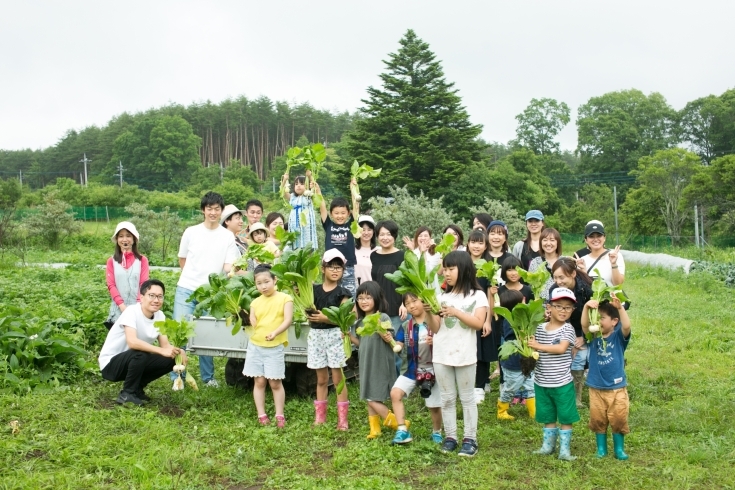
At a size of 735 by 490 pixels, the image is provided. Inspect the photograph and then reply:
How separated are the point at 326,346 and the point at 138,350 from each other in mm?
1907

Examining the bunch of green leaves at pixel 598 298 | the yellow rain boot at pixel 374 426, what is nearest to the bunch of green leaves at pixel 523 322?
the bunch of green leaves at pixel 598 298

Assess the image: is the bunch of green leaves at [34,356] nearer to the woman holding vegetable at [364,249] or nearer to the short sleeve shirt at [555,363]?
the woman holding vegetable at [364,249]

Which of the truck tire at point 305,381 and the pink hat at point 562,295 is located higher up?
the pink hat at point 562,295

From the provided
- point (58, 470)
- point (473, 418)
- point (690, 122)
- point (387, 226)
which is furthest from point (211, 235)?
point (690, 122)

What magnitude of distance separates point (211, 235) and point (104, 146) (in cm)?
7153

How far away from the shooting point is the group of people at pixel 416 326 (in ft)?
18.4

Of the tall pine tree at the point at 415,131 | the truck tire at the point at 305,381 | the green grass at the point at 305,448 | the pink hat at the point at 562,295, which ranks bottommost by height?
the green grass at the point at 305,448

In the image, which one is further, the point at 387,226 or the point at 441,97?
the point at 441,97

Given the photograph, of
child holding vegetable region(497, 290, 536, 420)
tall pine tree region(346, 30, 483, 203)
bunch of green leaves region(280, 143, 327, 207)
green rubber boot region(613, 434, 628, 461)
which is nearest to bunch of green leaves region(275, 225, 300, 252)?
bunch of green leaves region(280, 143, 327, 207)

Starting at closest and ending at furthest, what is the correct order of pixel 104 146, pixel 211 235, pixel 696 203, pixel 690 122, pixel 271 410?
pixel 271 410 < pixel 211 235 < pixel 696 203 < pixel 690 122 < pixel 104 146

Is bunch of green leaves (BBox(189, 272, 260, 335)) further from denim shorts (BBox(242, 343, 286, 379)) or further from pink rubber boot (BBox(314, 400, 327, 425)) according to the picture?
pink rubber boot (BBox(314, 400, 327, 425))

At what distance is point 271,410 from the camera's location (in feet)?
22.8

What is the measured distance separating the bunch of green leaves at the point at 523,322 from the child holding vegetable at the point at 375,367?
3.40 feet

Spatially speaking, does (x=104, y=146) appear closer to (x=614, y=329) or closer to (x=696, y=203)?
(x=696, y=203)
